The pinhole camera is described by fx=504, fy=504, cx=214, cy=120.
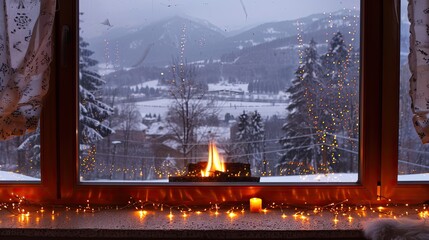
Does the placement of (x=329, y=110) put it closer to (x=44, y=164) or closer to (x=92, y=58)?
(x=92, y=58)

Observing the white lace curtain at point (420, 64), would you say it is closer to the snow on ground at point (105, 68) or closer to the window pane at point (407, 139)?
the window pane at point (407, 139)

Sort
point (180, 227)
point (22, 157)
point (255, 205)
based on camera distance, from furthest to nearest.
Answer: point (22, 157), point (255, 205), point (180, 227)

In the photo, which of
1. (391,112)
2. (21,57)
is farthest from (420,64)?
(21,57)

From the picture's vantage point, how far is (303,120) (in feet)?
7.22

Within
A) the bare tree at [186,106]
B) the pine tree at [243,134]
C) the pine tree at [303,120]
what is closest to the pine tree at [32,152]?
the bare tree at [186,106]

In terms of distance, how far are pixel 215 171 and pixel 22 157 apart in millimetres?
827

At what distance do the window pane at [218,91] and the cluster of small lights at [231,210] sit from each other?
0.14m

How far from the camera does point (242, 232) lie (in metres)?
1.81

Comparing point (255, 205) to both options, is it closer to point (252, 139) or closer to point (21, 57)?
point (252, 139)

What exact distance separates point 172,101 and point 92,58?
1.27 feet

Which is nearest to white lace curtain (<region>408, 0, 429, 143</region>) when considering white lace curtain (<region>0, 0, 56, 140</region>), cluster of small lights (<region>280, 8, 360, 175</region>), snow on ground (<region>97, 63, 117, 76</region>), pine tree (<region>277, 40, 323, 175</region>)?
cluster of small lights (<region>280, 8, 360, 175</region>)

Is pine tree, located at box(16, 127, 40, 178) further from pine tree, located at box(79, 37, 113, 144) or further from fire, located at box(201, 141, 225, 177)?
fire, located at box(201, 141, 225, 177)

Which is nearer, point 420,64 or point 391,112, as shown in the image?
point 420,64

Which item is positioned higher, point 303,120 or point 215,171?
point 303,120
